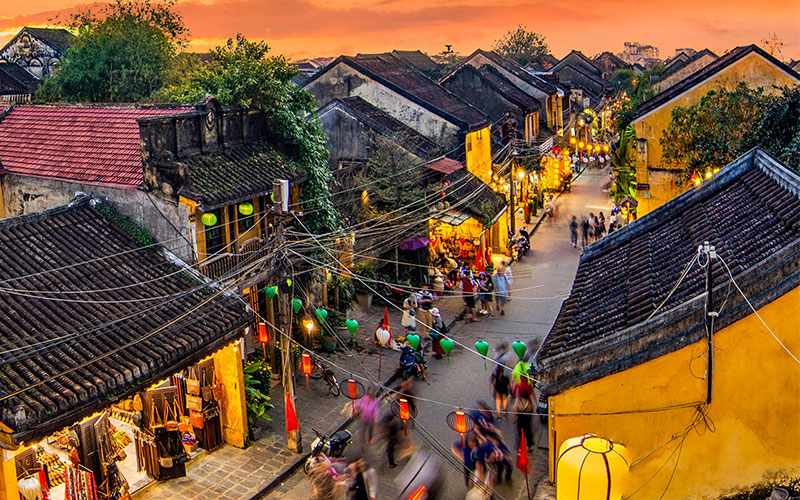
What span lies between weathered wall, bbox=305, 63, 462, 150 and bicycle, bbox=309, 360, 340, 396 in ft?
43.7

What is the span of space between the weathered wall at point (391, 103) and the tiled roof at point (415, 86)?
0.86 feet

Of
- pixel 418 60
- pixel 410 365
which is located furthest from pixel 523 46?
pixel 410 365

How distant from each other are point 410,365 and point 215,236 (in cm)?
575

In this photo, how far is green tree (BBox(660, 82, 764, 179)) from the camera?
76.5 feet

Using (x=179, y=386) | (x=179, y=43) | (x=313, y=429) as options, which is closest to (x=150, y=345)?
(x=179, y=386)

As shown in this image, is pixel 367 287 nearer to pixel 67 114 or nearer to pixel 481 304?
pixel 481 304

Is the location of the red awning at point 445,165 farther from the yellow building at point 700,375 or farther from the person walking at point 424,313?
the yellow building at point 700,375

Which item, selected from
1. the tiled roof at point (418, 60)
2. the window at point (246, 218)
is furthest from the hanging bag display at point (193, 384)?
the tiled roof at point (418, 60)

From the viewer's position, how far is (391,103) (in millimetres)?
30297

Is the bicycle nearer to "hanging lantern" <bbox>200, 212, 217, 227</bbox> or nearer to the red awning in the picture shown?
"hanging lantern" <bbox>200, 212, 217, 227</bbox>

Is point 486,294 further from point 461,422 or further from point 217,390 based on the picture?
point 217,390

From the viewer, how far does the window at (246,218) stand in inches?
671

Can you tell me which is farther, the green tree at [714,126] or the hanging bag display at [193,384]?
the green tree at [714,126]

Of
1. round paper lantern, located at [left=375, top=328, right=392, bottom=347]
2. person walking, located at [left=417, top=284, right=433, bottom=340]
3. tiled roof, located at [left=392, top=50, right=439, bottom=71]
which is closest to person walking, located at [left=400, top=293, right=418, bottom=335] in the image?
person walking, located at [left=417, top=284, right=433, bottom=340]
